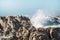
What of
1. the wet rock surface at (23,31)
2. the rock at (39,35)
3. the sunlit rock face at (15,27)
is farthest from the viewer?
the sunlit rock face at (15,27)

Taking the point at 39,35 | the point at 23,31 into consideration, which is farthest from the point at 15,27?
the point at 39,35

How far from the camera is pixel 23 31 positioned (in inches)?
3115

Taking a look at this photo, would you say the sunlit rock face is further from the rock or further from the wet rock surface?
the rock

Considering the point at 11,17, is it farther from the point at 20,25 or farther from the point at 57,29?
the point at 57,29

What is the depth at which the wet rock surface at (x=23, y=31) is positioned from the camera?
7794cm

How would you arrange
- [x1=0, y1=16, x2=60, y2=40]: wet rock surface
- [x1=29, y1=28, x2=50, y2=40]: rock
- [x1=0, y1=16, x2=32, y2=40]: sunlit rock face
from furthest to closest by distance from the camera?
[x1=0, y1=16, x2=32, y2=40]: sunlit rock face, [x1=0, y1=16, x2=60, y2=40]: wet rock surface, [x1=29, y1=28, x2=50, y2=40]: rock

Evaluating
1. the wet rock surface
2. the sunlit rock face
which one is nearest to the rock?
the wet rock surface

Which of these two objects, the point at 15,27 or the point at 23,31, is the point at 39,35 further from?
the point at 15,27

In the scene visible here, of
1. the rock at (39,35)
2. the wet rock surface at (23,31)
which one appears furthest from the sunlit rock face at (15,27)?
the rock at (39,35)

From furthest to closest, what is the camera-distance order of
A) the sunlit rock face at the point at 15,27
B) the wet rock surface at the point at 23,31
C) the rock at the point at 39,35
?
the sunlit rock face at the point at 15,27 → the wet rock surface at the point at 23,31 → the rock at the point at 39,35

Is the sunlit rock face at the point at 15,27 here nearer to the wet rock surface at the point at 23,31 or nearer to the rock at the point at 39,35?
the wet rock surface at the point at 23,31

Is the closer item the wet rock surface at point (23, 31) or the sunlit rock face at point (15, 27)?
the wet rock surface at point (23, 31)

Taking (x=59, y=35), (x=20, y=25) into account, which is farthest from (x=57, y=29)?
(x=20, y=25)

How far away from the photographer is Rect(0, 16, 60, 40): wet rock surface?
77.9m
